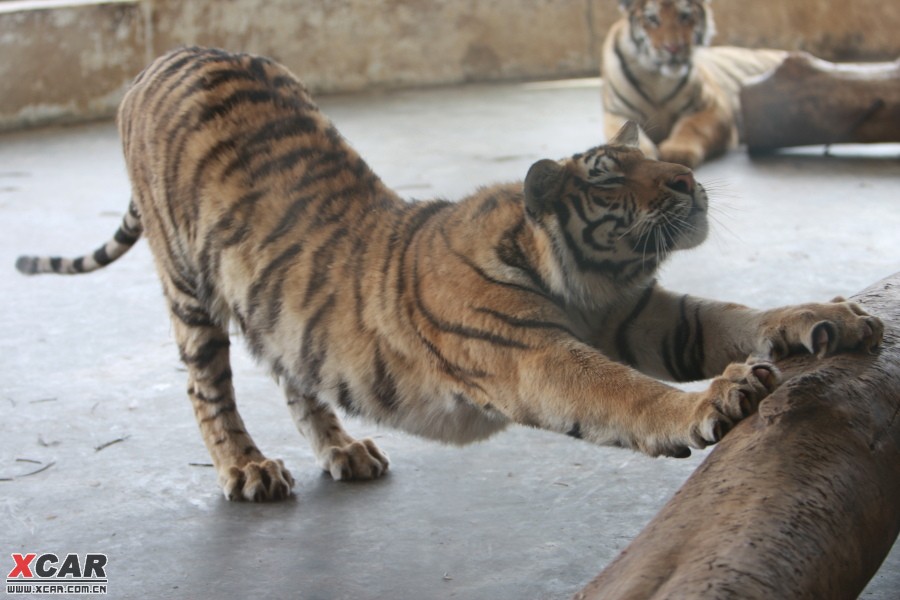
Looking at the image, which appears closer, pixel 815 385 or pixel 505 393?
pixel 815 385

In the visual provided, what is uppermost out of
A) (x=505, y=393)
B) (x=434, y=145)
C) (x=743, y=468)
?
(x=743, y=468)

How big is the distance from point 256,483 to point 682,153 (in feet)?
12.4

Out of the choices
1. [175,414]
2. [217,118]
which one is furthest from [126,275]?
[217,118]

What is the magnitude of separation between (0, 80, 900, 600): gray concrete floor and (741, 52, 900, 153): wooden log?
54 centimetres

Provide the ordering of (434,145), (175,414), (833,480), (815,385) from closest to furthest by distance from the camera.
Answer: (833,480) < (815,385) < (175,414) < (434,145)

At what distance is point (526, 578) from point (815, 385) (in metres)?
0.69

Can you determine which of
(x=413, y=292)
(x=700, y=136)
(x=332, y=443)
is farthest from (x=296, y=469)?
(x=700, y=136)

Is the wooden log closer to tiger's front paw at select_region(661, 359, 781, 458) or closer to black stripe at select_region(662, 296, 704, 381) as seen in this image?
black stripe at select_region(662, 296, 704, 381)

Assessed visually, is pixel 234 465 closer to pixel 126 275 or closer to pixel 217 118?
pixel 217 118

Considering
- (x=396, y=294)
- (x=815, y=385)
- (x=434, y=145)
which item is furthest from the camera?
(x=434, y=145)

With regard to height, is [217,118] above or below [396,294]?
above

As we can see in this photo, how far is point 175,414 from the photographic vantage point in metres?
3.12

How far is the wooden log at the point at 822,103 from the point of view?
18.5 ft

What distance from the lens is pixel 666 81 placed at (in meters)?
6.43
